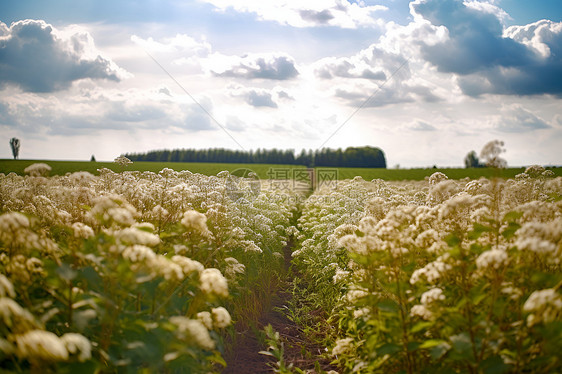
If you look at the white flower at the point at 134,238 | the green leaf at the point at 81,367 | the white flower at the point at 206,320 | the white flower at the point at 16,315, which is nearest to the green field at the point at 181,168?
the white flower at the point at 206,320

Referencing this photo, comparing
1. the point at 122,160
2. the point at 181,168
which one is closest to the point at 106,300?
the point at 122,160

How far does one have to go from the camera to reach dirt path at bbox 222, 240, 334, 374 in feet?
17.6

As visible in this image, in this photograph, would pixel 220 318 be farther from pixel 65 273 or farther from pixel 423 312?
pixel 423 312

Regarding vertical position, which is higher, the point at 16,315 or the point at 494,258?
the point at 494,258

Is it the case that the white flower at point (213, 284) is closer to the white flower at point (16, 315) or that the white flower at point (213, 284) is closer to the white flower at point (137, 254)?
the white flower at point (137, 254)

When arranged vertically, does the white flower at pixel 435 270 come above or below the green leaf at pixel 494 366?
above

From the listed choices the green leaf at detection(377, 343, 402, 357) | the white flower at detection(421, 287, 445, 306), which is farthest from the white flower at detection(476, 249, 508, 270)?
the green leaf at detection(377, 343, 402, 357)

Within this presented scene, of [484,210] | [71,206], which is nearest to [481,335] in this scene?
[484,210]

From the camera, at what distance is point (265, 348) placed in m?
5.94

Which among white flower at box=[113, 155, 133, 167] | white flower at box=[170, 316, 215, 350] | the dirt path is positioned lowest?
the dirt path

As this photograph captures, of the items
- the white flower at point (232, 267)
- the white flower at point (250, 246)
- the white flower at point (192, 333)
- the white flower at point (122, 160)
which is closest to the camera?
the white flower at point (192, 333)

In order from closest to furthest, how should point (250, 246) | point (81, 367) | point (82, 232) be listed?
point (81, 367), point (82, 232), point (250, 246)

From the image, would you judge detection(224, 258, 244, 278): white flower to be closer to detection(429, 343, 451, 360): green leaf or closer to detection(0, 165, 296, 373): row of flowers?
detection(0, 165, 296, 373): row of flowers

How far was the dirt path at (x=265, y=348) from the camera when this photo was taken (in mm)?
5371
